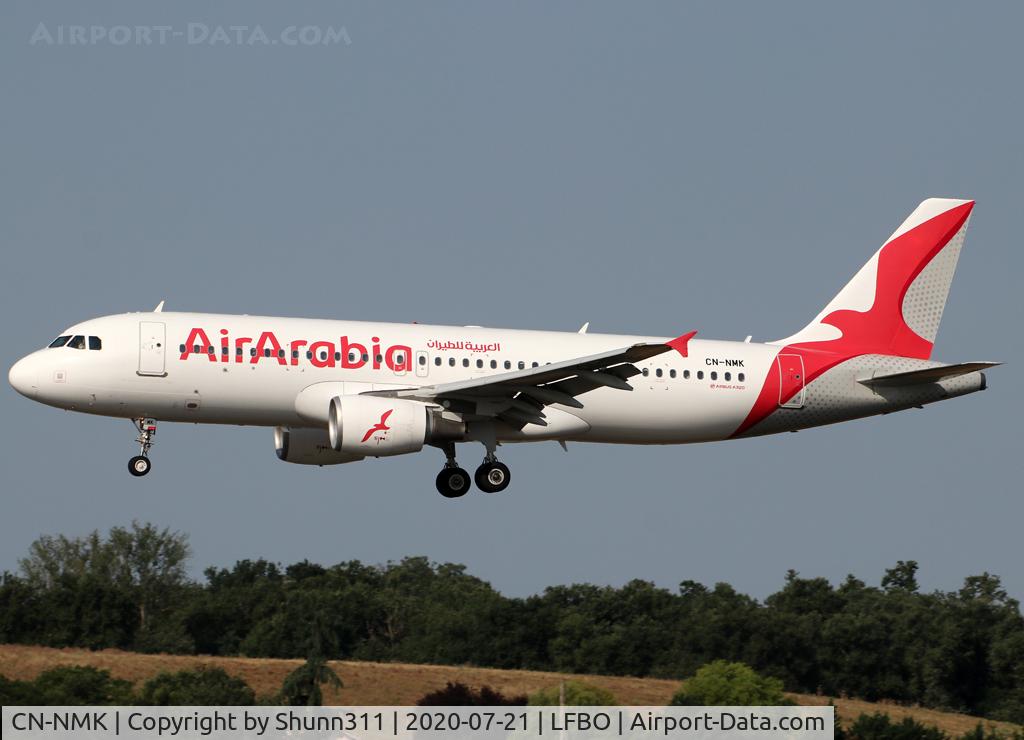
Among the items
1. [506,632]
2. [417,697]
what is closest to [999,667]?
[506,632]

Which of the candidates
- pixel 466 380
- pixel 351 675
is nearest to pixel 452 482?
pixel 466 380

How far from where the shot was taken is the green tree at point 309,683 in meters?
56.1

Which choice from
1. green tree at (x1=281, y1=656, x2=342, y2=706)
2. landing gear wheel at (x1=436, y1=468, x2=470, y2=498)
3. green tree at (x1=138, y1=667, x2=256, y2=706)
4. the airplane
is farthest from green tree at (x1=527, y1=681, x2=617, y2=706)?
the airplane

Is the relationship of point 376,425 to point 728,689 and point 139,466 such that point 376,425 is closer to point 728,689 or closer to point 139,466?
point 139,466

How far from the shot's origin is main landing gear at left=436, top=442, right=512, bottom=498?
152ft

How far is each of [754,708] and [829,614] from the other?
4433cm

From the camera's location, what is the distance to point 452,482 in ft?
152

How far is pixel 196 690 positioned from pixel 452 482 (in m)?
14.4

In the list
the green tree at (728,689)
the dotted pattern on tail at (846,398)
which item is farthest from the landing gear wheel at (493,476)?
the green tree at (728,689)

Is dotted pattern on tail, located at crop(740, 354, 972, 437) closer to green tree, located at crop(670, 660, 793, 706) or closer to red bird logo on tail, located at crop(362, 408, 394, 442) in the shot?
red bird logo on tail, located at crop(362, 408, 394, 442)

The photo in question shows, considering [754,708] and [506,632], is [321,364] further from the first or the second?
[506,632]

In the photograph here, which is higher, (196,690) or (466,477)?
(466,477)

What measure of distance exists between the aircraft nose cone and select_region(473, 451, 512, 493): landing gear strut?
456 inches

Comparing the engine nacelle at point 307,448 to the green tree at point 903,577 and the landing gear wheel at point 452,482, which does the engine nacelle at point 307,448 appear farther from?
the green tree at point 903,577
